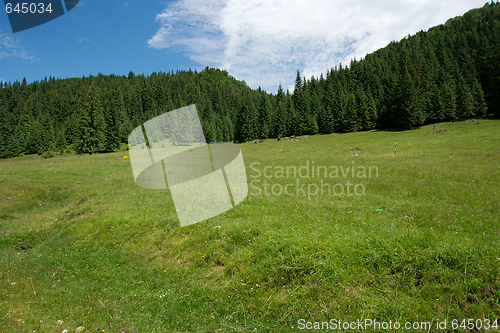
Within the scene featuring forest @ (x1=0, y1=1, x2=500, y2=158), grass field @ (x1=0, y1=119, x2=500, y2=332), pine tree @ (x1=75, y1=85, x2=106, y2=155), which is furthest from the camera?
forest @ (x1=0, y1=1, x2=500, y2=158)

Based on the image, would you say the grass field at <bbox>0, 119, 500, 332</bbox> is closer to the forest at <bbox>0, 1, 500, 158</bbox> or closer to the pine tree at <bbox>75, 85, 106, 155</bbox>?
the forest at <bbox>0, 1, 500, 158</bbox>

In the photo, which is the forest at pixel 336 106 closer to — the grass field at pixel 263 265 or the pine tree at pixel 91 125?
the pine tree at pixel 91 125

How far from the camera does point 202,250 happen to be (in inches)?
360

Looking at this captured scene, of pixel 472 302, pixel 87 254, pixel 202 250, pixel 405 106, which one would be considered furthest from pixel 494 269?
pixel 405 106

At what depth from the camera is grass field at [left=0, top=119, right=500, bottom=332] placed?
574cm

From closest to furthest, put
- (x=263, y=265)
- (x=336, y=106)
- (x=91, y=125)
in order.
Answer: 1. (x=263, y=265)
2. (x=91, y=125)
3. (x=336, y=106)

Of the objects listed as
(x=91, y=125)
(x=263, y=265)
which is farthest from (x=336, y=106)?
(x=263, y=265)

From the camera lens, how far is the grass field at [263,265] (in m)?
5.74

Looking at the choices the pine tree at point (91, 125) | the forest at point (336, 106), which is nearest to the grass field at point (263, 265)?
the forest at point (336, 106)

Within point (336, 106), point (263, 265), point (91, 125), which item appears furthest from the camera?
point (336, 106)

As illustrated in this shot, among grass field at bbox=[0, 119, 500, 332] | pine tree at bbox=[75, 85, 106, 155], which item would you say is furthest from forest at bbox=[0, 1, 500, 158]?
grass field at bbox=[0, 119, 500, 332]

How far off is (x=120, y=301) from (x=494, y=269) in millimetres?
9730

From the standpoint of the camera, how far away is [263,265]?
7.57 m

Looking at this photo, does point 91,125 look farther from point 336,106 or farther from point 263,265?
point 336,106
